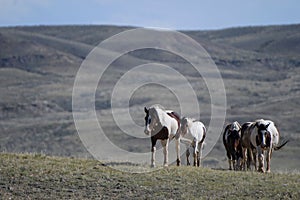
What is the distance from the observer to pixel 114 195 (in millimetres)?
19688

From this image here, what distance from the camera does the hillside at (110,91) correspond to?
72.7 m

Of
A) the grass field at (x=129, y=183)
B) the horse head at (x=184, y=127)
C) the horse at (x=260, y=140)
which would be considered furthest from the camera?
the horse head at (x=184, y=127)

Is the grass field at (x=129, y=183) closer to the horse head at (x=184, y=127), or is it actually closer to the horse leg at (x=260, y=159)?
the horse leg at (x=260, y=159)

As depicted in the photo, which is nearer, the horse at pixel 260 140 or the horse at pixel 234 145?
the horse at pixel 260 140

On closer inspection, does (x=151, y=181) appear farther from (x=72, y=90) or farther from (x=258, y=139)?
(x=72, y=90)

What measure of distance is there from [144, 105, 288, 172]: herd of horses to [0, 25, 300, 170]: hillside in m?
26.9

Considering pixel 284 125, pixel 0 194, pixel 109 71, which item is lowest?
pixel 0 194

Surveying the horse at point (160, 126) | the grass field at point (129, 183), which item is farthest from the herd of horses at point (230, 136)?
the grass field at point (129, 183)

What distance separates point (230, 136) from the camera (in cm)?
2588

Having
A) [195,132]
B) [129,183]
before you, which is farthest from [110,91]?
[129,183]

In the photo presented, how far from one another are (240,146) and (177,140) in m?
2.18

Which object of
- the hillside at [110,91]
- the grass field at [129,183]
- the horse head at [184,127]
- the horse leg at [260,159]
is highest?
the hillside at [110,91]

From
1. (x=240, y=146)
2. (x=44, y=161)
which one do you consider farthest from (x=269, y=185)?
(x=44, y=161)

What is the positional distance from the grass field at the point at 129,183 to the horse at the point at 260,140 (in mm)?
1376
